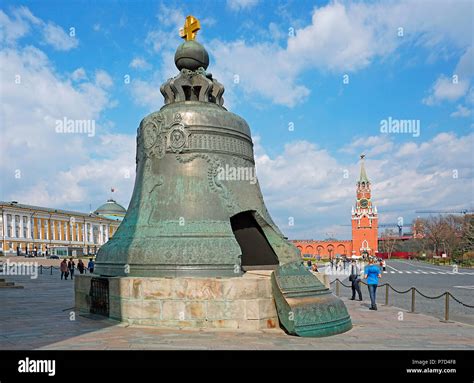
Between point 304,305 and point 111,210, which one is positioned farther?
point 111,210

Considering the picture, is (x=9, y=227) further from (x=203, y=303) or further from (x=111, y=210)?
(x=203, y=303)

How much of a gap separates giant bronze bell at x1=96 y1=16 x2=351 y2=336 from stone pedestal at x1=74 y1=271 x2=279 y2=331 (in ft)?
0.89

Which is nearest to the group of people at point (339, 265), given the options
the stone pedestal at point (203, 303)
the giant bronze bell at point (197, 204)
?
the giant bronze bell at point (197, 204)

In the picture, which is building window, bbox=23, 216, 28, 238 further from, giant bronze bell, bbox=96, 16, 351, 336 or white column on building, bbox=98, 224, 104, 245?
giant bronze bell, bbox=96, 16, 351, 336

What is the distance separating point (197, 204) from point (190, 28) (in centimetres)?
340

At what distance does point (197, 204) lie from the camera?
769 centimetres

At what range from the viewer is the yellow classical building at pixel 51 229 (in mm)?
63562

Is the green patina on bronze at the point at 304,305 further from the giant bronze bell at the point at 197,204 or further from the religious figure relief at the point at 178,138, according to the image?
the religious figure relief at the point at 178,138

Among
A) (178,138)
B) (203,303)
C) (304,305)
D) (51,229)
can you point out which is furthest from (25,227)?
(304,305)

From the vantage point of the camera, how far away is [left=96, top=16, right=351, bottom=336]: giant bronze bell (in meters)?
7.04

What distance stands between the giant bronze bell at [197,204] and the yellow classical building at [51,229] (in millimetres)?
51179
